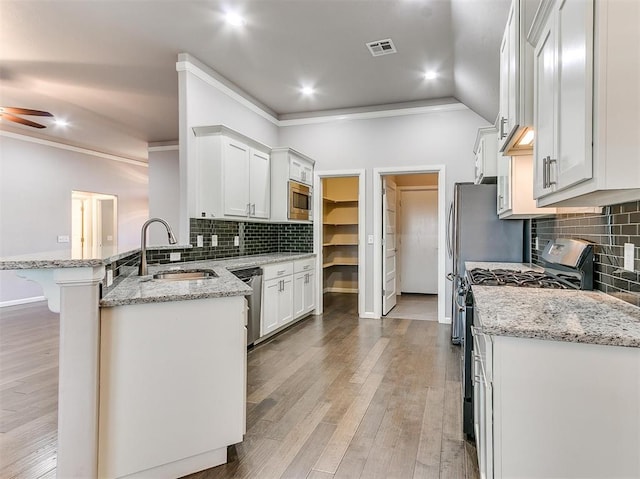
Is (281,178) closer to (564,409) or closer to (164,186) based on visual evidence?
(164,186)

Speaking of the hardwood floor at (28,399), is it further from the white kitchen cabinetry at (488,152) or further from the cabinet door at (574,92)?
the white kitchen cabinetry at (488,152)

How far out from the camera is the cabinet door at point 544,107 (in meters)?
1.54

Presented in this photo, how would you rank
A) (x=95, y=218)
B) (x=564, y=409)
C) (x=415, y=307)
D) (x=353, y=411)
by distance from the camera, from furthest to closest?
(x=95, y=218)
(x=415, y=307)
(x=353, y=411)
(x=564, y=409)

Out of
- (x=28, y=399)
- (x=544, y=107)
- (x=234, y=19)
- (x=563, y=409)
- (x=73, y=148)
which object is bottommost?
(x=28, y=399)

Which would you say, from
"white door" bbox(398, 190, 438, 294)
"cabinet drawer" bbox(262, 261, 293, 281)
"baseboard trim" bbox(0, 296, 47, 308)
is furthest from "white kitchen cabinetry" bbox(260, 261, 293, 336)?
"baseboard trim" bbox(0, 296, 47, 308)

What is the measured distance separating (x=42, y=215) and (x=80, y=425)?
6208 mm

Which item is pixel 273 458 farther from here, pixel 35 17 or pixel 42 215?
pixel 42 215

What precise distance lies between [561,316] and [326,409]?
1.59 meters

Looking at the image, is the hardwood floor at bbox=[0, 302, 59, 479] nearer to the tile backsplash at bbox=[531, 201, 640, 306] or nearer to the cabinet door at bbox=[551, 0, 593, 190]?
the cabinet door at bbox=[551, 0, 593, 190]

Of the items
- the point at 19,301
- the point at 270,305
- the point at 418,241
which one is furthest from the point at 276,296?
the point at 19,301

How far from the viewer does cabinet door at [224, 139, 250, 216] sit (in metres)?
3.91

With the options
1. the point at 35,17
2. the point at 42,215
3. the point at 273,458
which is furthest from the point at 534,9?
the point at 42,215

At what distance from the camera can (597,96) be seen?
3.89ft

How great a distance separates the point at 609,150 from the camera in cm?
117
